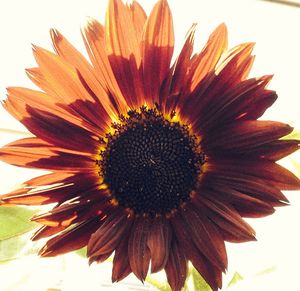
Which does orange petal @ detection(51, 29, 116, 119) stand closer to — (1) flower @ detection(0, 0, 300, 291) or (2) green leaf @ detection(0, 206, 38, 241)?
(1) flower @ detection(0, 0, 300, 291)

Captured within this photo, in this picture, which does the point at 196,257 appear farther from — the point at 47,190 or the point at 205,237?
the point at 47,190

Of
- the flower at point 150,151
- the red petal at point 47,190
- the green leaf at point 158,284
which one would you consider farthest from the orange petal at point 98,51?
the green leaf at point 158,284

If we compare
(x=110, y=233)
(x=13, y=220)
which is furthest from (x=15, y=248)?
(x=110, y=233)

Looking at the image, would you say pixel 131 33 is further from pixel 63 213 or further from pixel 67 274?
pixel 67 274

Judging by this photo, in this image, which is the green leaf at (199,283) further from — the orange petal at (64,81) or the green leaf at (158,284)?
the orange petal at (64,81)

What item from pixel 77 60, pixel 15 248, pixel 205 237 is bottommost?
pixel 15 248

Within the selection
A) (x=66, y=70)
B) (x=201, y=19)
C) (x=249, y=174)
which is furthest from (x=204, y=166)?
(x=201, y=19)

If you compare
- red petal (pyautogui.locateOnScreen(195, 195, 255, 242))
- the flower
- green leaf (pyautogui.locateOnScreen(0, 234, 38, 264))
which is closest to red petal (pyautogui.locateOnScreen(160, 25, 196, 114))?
the flower
